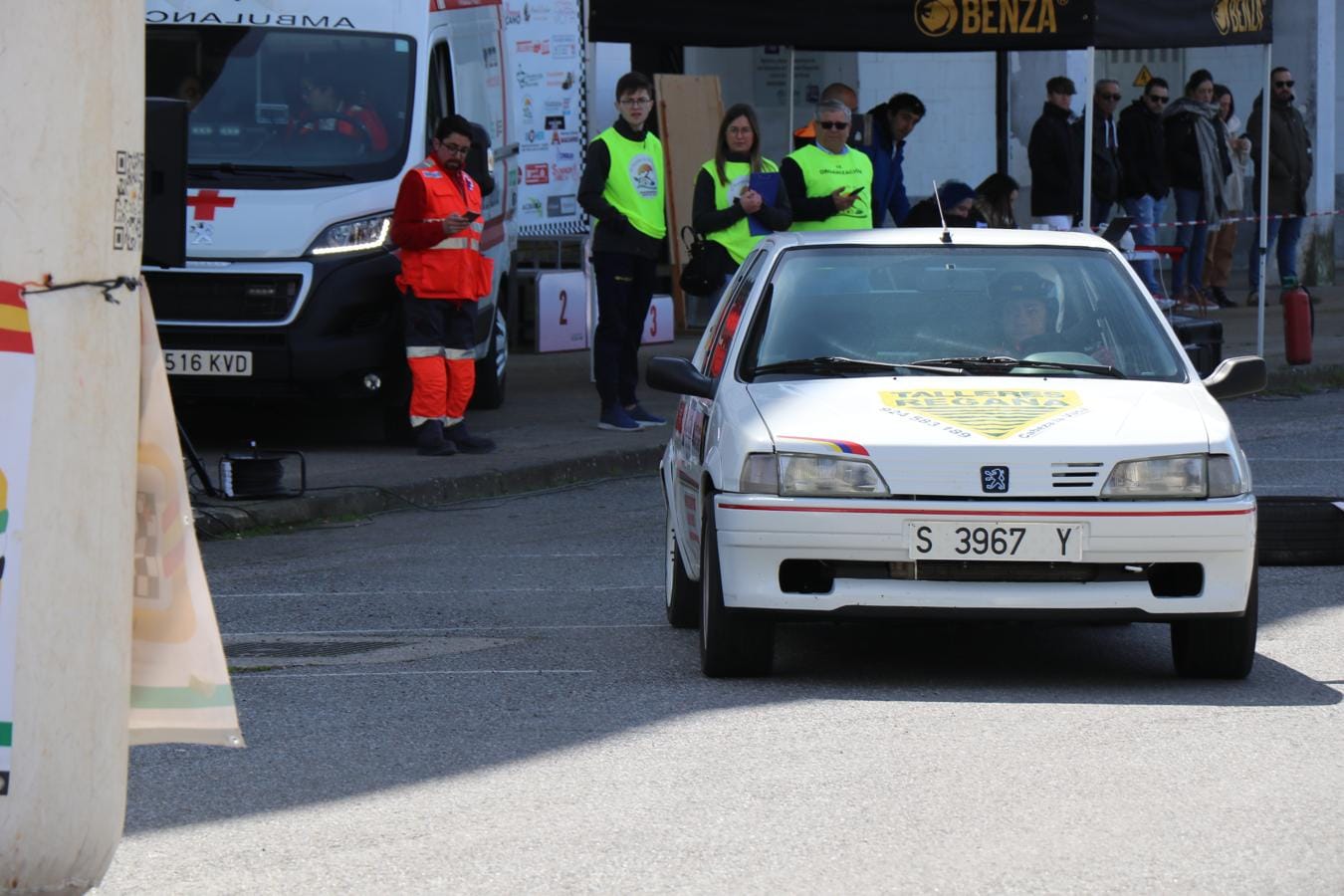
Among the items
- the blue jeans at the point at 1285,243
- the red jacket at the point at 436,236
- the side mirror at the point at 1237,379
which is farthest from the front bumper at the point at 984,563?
the blue jeans at the point at 1285,243

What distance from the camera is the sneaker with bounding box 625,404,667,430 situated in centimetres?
1577

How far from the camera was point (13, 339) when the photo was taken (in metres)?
4.01

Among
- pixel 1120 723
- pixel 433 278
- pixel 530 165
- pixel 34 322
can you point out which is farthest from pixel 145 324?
pixel 530 165

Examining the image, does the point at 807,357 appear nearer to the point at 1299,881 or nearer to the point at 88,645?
the point at 1299,881

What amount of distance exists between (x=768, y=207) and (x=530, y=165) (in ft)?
23.2

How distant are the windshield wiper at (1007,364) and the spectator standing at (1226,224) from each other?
53.6 feet

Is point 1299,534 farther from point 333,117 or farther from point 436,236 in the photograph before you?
point 333,117

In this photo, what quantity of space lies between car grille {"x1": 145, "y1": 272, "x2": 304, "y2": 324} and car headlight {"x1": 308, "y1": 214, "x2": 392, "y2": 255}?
245 millimetres

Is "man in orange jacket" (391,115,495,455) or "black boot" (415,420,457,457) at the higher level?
"man in orange jacket" (391,115,495,455)

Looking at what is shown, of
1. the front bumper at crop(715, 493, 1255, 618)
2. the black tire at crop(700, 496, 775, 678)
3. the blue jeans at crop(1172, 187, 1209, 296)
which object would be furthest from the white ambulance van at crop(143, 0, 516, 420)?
the blue jeans at crop(1172, 187, 1209, 296)

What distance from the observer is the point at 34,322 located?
4.01 metres

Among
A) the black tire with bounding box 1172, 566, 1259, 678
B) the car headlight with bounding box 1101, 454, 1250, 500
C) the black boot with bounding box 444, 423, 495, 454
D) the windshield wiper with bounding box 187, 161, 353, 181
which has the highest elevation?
the windshield wiper with bounding box 187, 161, 353, 181

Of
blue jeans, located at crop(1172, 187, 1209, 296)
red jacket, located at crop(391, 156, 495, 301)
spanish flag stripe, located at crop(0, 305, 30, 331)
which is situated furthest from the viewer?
blue jeans, located at crop(1172, 187, 1209, 296)

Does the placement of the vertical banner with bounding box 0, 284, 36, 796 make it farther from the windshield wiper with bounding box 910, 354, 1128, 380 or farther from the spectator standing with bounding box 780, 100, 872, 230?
the spectator standing with bounding box 780, 100, 872, 230
